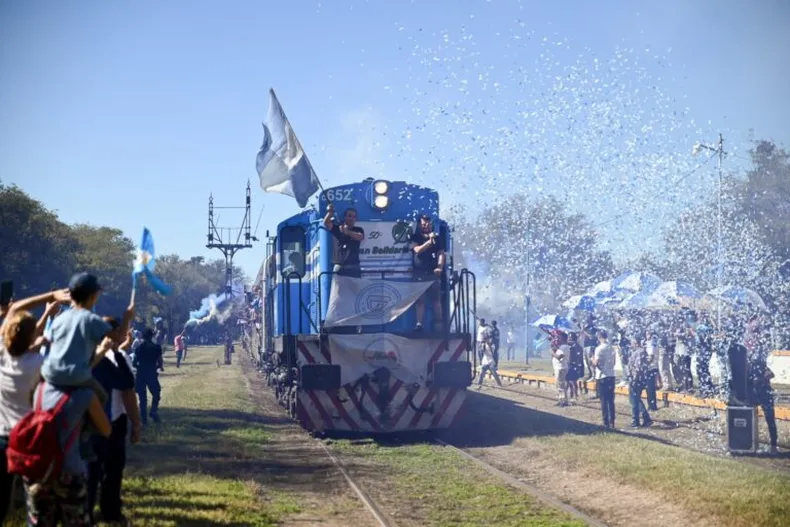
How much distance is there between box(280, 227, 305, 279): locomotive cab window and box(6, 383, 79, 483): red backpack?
1167 centimetres

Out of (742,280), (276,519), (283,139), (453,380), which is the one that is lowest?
(276,519)

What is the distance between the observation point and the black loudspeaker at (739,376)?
14.2 m

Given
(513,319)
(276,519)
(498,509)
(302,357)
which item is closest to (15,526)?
(276,519)

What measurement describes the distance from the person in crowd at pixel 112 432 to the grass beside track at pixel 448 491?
3123 mm

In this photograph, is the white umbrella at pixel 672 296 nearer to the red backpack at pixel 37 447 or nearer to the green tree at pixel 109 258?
the red backpack at pixel 37 447

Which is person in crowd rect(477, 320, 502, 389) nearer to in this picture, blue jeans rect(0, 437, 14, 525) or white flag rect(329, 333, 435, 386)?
white flag rect(329, 333, 435, 386)

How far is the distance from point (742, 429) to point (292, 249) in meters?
8.77

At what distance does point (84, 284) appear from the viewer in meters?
6.27

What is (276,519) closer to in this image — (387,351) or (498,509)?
(498,509)

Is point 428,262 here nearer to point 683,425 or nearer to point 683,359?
point 683,425

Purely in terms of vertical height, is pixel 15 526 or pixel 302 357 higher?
pixel 302 357

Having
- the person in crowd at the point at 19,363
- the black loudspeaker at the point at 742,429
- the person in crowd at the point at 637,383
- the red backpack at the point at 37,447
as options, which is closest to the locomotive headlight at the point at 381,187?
the person in crowd at the point at 637,383

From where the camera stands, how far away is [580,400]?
2478cm

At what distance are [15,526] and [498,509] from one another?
498 centimetres
